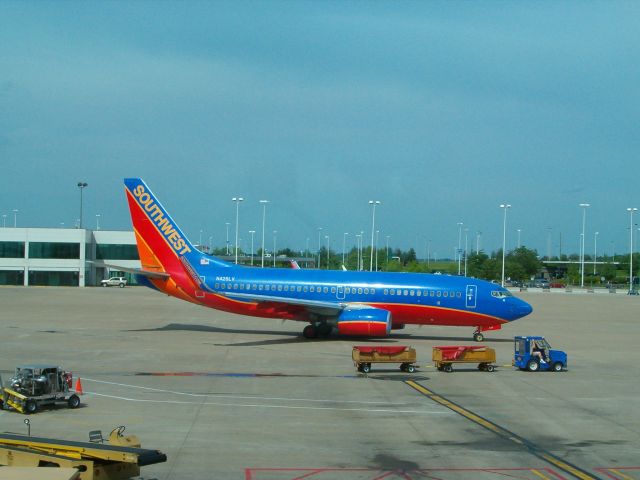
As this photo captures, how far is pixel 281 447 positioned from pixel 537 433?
21.5 ft

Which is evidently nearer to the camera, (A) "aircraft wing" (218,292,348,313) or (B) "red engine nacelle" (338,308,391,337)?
(B) "red engine nacelle" (338,308,391,337)

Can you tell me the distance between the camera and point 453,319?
141 ft

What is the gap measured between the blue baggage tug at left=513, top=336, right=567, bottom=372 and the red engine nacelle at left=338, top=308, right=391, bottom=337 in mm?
9714

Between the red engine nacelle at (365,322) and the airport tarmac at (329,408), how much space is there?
3.18 feet

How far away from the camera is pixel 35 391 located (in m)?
20.8

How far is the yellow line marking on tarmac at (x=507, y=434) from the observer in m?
15.4

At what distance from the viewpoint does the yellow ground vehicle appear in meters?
20.4

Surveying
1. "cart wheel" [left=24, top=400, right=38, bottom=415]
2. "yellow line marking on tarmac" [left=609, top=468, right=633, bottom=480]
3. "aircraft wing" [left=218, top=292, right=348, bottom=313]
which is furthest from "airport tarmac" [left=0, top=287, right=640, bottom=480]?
"aircraft wing" [left=218, top=292, right=348, bottom=313]

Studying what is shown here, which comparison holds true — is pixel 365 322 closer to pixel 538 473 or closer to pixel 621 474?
pixel 538 473

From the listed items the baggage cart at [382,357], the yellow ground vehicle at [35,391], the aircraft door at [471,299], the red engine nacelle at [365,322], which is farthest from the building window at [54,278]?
the yellow ground vehicle at [35,391]

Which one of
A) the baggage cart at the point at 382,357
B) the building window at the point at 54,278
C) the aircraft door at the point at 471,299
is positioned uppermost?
the aircraft door at the point at 471,299

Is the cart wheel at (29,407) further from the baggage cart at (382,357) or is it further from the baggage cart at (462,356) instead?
the baggage cart at (462,356)

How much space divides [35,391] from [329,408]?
797 centimetres

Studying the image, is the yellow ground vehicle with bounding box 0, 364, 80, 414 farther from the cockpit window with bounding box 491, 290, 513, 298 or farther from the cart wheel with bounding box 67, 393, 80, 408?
Result: the cockpit window with bounding box 491, 290, 513, 298
